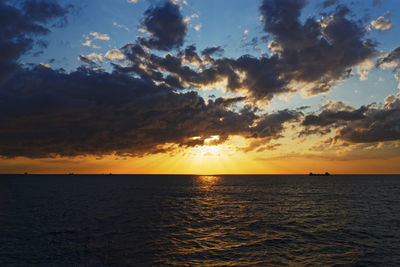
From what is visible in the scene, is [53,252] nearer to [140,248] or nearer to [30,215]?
[140,248]

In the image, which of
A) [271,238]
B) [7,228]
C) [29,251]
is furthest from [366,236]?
[7,228]

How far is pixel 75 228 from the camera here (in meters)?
36.8

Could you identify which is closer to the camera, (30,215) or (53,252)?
(53,252)

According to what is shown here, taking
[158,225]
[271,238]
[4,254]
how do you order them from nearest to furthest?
[4,254] → [271,238] → [158,225]

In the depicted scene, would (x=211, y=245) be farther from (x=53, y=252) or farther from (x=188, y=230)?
(x=53, y=252)

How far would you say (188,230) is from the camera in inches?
1406

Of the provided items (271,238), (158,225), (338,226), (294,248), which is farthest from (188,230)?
(338,226)

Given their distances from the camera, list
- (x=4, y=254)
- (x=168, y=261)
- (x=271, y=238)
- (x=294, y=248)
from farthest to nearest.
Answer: (x=271, y=238)
(x=294, y=248)
(x=4, y=254)
(x=168, y=261)

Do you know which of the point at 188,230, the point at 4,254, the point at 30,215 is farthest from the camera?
the point at 30,215

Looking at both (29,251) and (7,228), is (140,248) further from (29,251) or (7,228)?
(7,228)

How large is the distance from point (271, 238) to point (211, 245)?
8.02 m

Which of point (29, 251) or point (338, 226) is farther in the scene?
point (338, 226)

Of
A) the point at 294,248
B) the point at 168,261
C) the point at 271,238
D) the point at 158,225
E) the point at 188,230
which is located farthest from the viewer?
the point at 158,225

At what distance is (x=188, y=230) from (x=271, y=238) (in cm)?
1136
